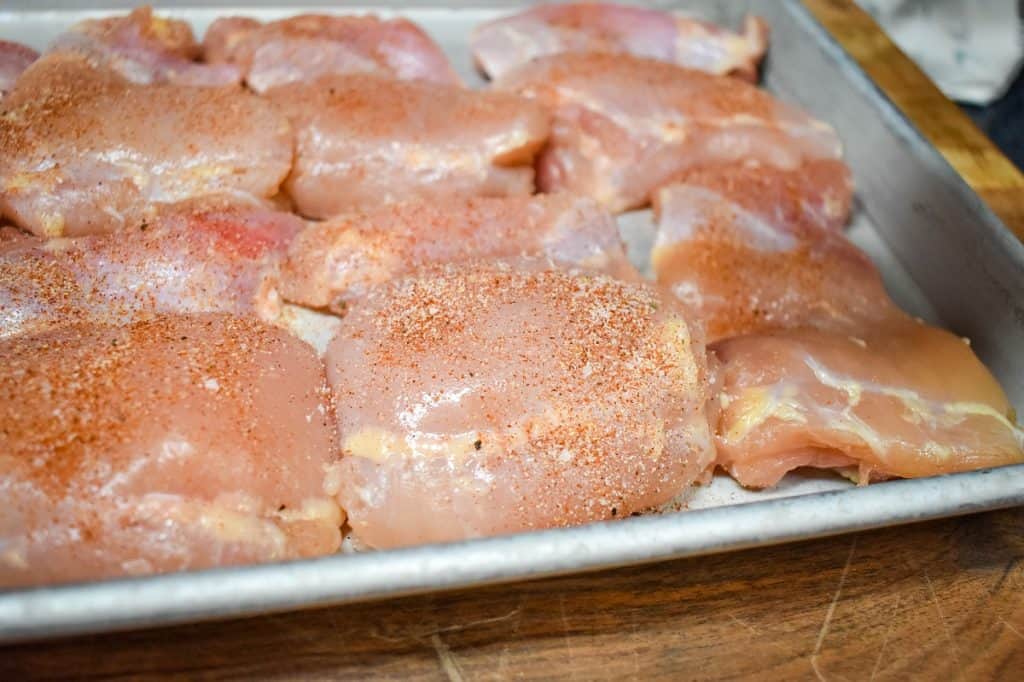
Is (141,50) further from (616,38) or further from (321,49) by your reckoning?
(616,38)

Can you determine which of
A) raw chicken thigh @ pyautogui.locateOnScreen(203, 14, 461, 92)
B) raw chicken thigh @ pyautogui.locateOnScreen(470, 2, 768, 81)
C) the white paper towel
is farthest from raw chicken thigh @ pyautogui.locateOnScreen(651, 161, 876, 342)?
the white paper towel

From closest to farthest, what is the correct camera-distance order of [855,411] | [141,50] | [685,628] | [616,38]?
[685,628] < [855,411] < [141,50] < [616,38]

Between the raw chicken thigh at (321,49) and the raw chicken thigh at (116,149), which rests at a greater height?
the raw chicken thigh at (321,49)

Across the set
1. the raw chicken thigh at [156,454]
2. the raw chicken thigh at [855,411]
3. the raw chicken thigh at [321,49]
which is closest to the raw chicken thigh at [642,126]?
the raw chicken thigh at [321,49]

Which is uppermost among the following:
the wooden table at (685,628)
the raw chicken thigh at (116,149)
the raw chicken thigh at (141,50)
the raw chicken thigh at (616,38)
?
the raw chicken thigh at (616,38)

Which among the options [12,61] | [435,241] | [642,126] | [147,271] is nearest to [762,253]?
[642,126]

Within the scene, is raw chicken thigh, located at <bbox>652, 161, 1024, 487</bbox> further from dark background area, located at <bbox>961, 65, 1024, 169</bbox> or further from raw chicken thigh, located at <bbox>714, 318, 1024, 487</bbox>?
dark background area, located at <bbox>961, 65, 1024, 169</bbox>

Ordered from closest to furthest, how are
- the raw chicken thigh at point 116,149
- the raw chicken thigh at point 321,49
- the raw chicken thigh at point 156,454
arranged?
the raw chicken thigh at point 156,454, the raw chicken thigh at point 116,149, the raw chicken thigh at point 321,49

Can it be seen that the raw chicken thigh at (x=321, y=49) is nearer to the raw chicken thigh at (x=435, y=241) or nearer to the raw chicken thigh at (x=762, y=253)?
the raw chicken thigh at (x=435, y=241)
